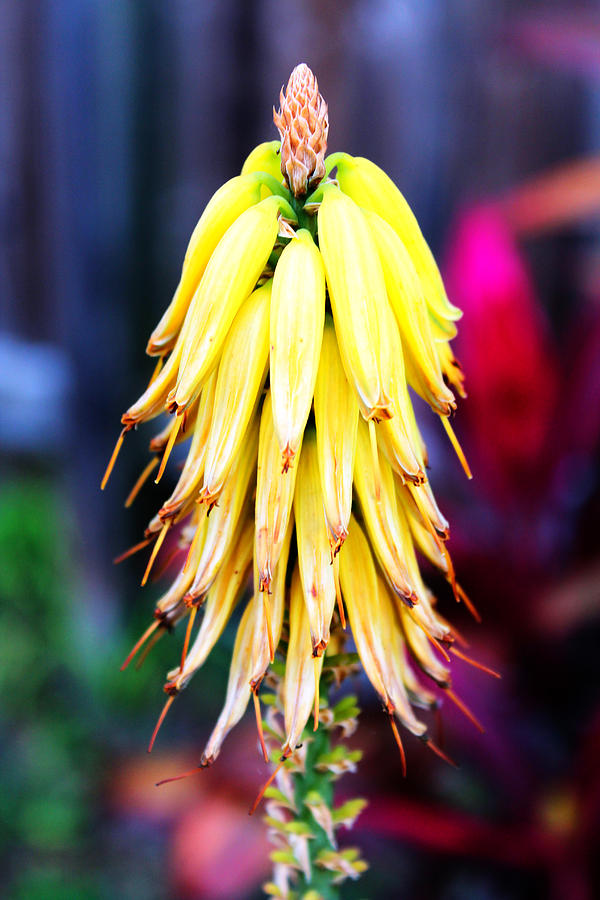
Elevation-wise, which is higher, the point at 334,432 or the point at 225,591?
the point at 334,432

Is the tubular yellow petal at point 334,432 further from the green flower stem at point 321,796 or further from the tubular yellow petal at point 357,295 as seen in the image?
the green flower stem at point 321,796

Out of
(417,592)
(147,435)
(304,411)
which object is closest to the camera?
(304,411)

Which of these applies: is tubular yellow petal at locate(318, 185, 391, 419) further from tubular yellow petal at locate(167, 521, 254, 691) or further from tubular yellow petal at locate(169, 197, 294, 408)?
tubular yellow petal at locate(167, 521, 254, 691)

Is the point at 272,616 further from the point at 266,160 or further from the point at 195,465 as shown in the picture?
the point at 266,160

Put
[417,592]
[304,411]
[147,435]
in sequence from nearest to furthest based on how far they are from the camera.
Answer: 1. [304,411]
2. [417,592]
3. [147,435]

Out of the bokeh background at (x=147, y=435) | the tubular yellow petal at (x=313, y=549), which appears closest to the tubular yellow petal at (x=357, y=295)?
the tubular yellow petal at (x=313, y=549)

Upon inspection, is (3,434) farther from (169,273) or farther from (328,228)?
(328,228)

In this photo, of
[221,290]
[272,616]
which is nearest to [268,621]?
[272,616]

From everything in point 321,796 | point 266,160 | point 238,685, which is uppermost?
point 266,160
